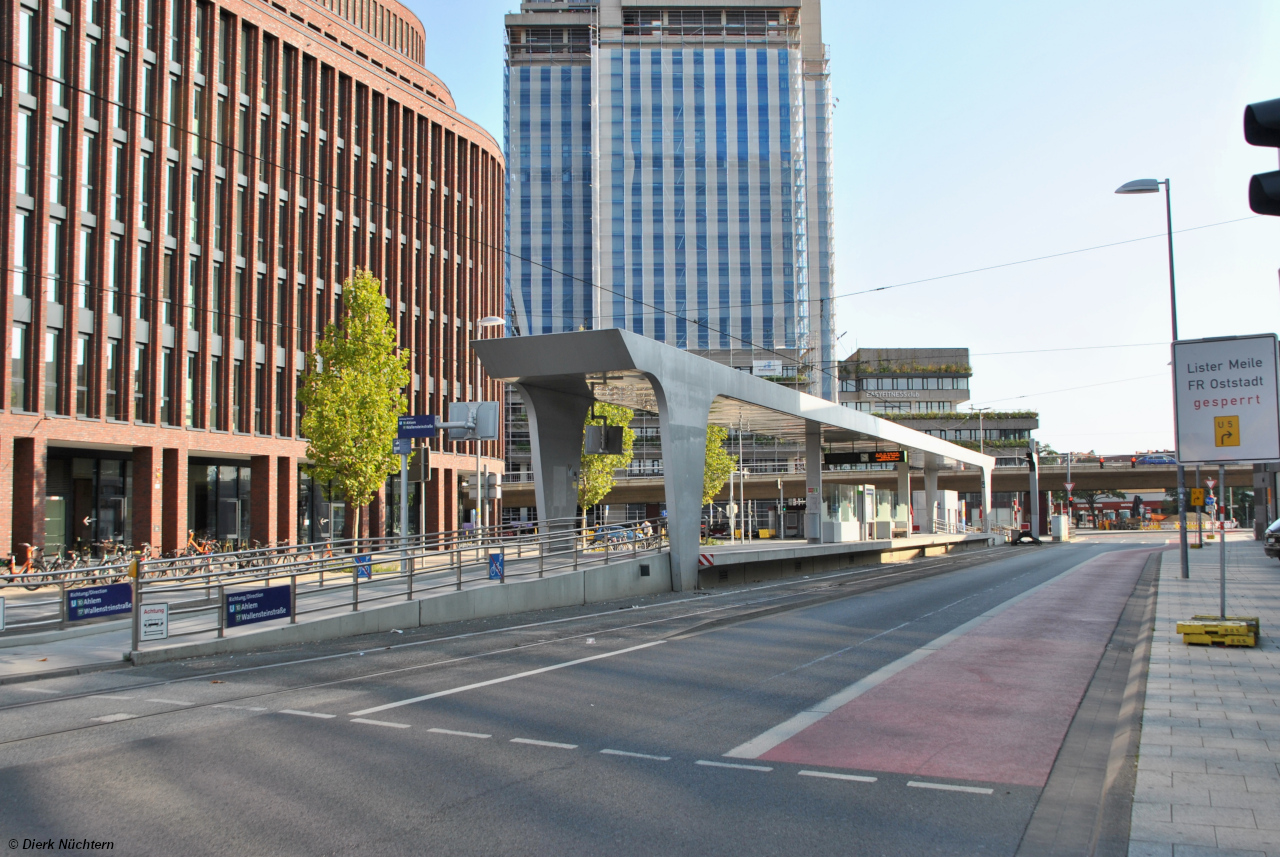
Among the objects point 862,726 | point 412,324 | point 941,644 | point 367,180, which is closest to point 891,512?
point 412,324

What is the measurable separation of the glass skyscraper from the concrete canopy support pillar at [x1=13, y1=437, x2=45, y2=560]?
74073 mm

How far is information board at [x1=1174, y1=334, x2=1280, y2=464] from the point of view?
11.6 metres

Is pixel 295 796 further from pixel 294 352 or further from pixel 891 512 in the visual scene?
pixel 891 512

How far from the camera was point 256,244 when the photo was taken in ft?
131

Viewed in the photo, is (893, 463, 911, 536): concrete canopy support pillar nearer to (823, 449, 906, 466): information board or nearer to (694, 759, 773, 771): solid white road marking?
(823, 449, 906, 466): information board

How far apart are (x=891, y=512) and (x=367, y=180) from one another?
98.3 ft

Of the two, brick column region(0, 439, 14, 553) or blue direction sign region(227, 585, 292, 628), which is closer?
blue direction sign region(227, 585, 292, 628)

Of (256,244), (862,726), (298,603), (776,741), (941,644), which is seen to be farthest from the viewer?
(256,244)

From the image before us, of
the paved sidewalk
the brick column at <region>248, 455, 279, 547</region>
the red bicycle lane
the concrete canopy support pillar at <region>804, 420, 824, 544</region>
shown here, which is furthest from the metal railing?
the brick column at <region>248, 455, 279, 547</region>

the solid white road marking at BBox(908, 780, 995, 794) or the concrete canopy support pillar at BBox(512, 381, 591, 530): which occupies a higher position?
the concrete canopy support pillar at BBox(512, 381, 591, 530)

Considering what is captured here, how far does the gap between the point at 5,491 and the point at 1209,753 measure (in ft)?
106

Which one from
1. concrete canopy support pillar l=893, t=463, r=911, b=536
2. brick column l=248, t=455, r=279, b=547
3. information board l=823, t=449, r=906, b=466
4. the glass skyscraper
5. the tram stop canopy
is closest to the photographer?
the tram stop canopy

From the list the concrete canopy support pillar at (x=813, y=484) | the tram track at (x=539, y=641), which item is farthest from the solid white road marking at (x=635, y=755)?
the concrete canopy support pillar at (x=813, y=484)

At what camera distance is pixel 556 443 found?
25.1 meters
